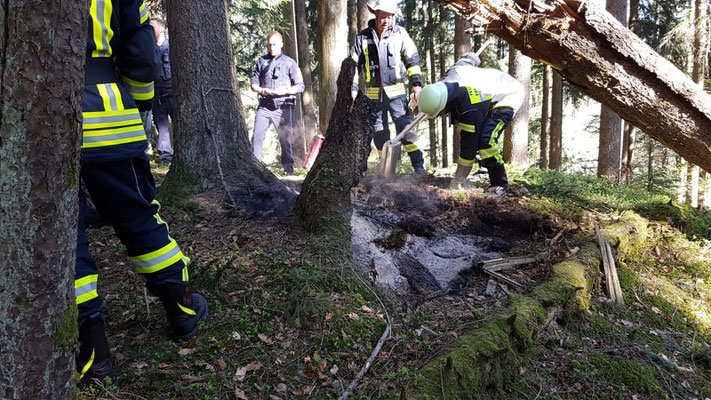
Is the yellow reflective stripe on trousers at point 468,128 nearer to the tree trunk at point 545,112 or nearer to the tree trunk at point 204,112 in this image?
the tree trunk at point 204,112

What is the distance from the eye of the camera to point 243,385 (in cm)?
213

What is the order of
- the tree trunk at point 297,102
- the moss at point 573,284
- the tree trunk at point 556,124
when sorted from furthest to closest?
the tree trunk at point 556,124 < the tree trunk at point 297,102 < the moss at point 573,284

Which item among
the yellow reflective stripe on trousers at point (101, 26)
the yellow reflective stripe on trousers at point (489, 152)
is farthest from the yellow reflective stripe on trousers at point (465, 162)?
the yellow reflective stripe on trousers at point (101, 26)

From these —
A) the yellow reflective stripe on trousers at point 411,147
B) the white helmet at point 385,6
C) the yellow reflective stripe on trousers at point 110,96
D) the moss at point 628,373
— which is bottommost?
the moss at point 628,373

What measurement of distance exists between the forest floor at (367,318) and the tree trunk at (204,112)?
0.98 ft

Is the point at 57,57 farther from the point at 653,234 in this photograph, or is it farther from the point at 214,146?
the point at 653,234

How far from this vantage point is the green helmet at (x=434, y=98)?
524cm

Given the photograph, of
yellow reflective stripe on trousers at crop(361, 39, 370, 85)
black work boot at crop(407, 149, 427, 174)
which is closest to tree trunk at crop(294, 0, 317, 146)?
yellow reflective stripe on trousers at crop(361, 39, 370, 85)

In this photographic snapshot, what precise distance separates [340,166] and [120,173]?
6.12 ft

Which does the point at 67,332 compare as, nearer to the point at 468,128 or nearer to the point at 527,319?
the point at 527,319

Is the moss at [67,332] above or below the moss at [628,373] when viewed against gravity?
above

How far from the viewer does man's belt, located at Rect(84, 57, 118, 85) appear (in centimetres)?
204

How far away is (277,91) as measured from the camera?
7.45 metres

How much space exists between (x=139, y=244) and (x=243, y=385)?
2.99 feet
